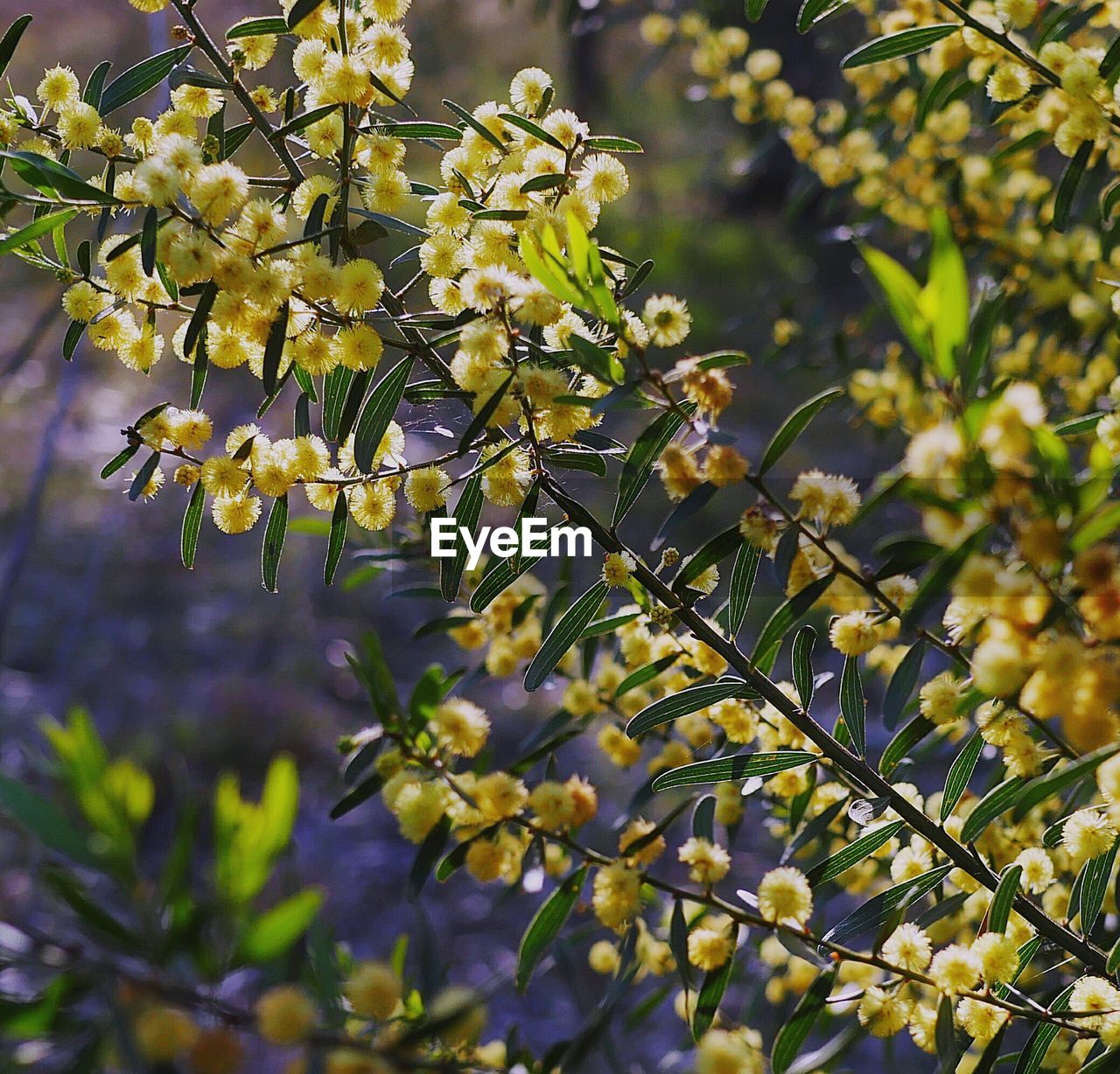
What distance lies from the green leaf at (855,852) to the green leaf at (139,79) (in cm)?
91

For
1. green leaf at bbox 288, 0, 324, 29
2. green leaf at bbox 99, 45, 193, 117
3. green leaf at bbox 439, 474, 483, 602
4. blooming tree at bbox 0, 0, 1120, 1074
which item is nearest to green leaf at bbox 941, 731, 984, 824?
blooming tree at bbox 0, 0, 1120, 1074

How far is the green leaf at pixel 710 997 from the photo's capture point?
93 centimetres

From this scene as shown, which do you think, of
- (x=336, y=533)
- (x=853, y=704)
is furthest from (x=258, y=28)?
(x=853, y=704)

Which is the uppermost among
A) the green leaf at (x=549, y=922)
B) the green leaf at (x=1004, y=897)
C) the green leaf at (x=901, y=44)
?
the green leaf at (x=901, y=44)

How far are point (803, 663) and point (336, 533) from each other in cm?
44

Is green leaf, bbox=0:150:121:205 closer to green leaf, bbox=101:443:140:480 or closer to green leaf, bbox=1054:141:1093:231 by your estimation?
green leaf, bbox=101:443:140:480

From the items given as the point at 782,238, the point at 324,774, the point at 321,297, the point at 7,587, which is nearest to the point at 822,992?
the point at 321,297

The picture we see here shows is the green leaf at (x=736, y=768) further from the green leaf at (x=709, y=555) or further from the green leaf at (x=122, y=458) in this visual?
the green leaf at (x=122, y=458)

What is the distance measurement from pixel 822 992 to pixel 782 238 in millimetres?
6196

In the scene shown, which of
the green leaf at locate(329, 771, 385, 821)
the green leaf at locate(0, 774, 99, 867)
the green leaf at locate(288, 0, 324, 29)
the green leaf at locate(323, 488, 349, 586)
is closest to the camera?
the green leaf at locate(0, 774, 99, 867)

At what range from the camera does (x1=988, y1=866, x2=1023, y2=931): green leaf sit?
80 centimetres

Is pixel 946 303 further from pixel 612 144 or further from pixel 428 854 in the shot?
pixel 428 854

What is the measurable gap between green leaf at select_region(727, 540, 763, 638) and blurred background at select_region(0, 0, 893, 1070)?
0.68ft

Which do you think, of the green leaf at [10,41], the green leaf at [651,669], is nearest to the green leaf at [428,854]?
the green leaf at [651,669]
